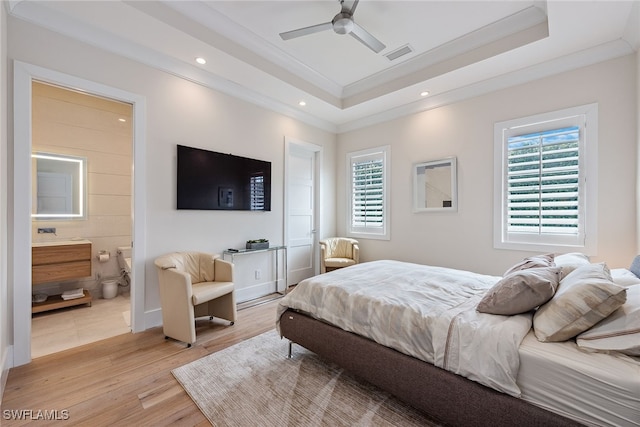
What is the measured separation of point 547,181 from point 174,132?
14.2 feet

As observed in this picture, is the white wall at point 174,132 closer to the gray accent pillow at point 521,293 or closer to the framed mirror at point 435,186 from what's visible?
the framed mirror at point 435,186

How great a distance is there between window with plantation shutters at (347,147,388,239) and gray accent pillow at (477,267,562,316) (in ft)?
9.43

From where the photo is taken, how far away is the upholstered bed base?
4.17ft

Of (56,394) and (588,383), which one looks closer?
(588,383)

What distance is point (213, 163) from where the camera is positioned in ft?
11.3

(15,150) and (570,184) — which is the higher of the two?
(15,150)

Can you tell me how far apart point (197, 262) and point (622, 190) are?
4502 millimetres

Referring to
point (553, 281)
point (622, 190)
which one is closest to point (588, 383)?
point (553, 281)

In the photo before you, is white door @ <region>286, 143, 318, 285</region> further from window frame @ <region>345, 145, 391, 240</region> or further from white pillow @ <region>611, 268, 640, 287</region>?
white pillow @ <region>611, 268, 640, 287</region>

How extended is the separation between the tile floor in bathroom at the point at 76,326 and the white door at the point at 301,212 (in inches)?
93.1

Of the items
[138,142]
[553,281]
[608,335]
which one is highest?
[138,142]

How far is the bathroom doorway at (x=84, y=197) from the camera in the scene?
137 inches

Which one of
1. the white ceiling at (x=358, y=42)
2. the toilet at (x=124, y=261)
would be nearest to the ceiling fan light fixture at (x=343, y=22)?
the white ceiling at (x=358, y=42)

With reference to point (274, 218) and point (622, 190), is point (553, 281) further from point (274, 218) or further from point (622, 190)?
point (274, 218)
